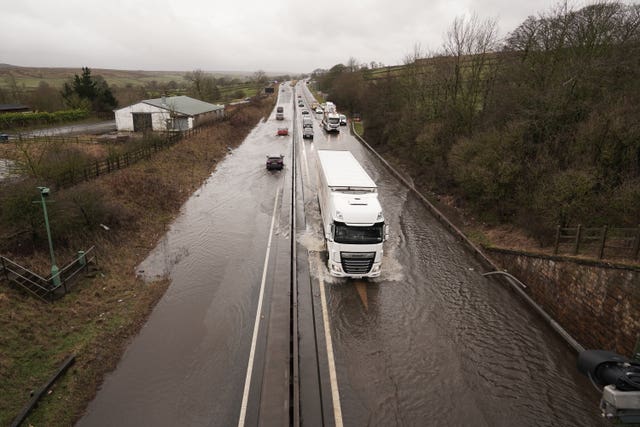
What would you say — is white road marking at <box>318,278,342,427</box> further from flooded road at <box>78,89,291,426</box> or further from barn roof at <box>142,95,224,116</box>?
barn roof at <box>142,95,224,116</box>

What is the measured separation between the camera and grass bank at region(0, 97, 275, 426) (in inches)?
356

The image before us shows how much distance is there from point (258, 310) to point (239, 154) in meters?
31.0

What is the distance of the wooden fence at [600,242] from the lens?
11.6 m

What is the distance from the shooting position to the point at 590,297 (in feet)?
38.1

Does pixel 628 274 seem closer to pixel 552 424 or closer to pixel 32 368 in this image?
pixel 552 424

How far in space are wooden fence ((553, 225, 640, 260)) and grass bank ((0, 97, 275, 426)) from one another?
586 inches

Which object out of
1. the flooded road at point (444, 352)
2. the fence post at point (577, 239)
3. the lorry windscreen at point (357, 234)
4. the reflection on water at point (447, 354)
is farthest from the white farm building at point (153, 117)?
the fence post at point (577, 239)

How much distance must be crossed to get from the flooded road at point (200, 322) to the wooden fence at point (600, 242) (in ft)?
34.9

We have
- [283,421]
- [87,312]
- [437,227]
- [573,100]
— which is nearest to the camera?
[283,421]

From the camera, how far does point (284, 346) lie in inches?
437

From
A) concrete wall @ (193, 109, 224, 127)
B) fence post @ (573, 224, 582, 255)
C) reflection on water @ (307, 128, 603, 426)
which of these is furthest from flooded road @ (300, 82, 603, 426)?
concrete wall @ (193, 109, 224, 127)

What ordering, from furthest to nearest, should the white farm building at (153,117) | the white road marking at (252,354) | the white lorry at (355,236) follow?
the white farm building at (153,117) < the white lorry at (355,236) < the white road marking at (252,354)

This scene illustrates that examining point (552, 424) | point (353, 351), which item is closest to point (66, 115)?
point (353, 351)

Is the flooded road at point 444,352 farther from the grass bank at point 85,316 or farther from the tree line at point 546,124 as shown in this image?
the grass bank at point 85,316
